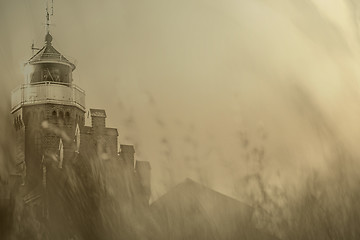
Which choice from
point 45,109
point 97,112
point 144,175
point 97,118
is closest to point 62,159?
point 97,118

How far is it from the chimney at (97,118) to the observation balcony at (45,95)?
134 inches

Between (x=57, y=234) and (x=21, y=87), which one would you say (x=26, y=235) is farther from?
(x=21, y=87)

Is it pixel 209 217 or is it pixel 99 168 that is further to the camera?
pixel 209 217

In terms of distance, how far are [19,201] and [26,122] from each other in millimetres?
5200

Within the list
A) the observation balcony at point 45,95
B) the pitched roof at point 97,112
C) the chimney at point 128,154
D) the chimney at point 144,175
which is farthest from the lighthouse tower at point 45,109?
the chimney at point 144,175

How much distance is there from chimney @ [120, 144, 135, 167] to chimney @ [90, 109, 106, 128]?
138 centimetres

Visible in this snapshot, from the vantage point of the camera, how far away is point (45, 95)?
3288 cm

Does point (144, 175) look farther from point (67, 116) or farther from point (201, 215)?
point (67, 116)

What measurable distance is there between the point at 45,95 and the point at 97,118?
4.28m

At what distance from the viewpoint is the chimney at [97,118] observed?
2975 centimetres

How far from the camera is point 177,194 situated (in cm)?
3262

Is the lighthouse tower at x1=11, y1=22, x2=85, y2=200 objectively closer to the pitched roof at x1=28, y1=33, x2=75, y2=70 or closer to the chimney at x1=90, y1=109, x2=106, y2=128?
the pitched roof at x1=28, y1=33, x2=75, y2=70

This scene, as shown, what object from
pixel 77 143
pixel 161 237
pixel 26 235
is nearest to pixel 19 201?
pixel 26 235

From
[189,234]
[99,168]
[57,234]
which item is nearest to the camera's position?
[57,234]
